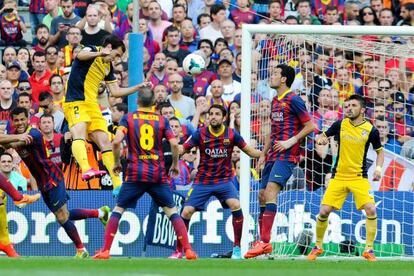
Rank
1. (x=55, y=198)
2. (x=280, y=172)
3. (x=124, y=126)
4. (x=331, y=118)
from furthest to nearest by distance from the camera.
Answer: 1. (x=331, y=118)
2. (x=55, y=198)
3. (x=280, y=172)
4. (x=124, y=126)

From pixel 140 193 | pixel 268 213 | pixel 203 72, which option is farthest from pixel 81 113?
pixel 203 72

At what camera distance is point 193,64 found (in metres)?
22.1

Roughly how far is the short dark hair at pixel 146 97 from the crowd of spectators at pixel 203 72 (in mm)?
3202

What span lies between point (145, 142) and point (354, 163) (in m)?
2.69

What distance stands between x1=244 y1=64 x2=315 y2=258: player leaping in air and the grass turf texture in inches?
65.7

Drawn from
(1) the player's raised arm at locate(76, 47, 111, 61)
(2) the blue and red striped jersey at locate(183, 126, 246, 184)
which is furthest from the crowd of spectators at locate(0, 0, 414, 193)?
(1) the player's raised arm at locate(76, 47, 111, 61)

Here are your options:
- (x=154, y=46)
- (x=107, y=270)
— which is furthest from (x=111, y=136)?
(x=107, y=270)

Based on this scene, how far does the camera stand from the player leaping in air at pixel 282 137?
18.0 metres

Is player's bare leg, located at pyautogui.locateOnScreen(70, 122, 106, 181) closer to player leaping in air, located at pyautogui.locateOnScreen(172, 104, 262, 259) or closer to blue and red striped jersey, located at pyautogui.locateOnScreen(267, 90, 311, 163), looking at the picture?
player leaping in air, located at pyautogui.locateOnScreen(172, 104, 262, 259)

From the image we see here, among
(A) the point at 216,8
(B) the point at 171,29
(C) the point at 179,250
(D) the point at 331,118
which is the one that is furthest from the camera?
(A) the point at 216,8

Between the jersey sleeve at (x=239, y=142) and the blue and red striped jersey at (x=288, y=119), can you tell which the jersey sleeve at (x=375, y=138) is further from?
the jersey sleeve at (x=239, y=142)

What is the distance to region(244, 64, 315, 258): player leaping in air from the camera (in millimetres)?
18031

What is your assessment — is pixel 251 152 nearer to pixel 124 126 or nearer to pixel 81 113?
pixel 124 126

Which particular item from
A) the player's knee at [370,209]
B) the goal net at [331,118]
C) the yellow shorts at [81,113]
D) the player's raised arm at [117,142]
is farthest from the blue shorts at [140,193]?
the player's knee at [370,209]
